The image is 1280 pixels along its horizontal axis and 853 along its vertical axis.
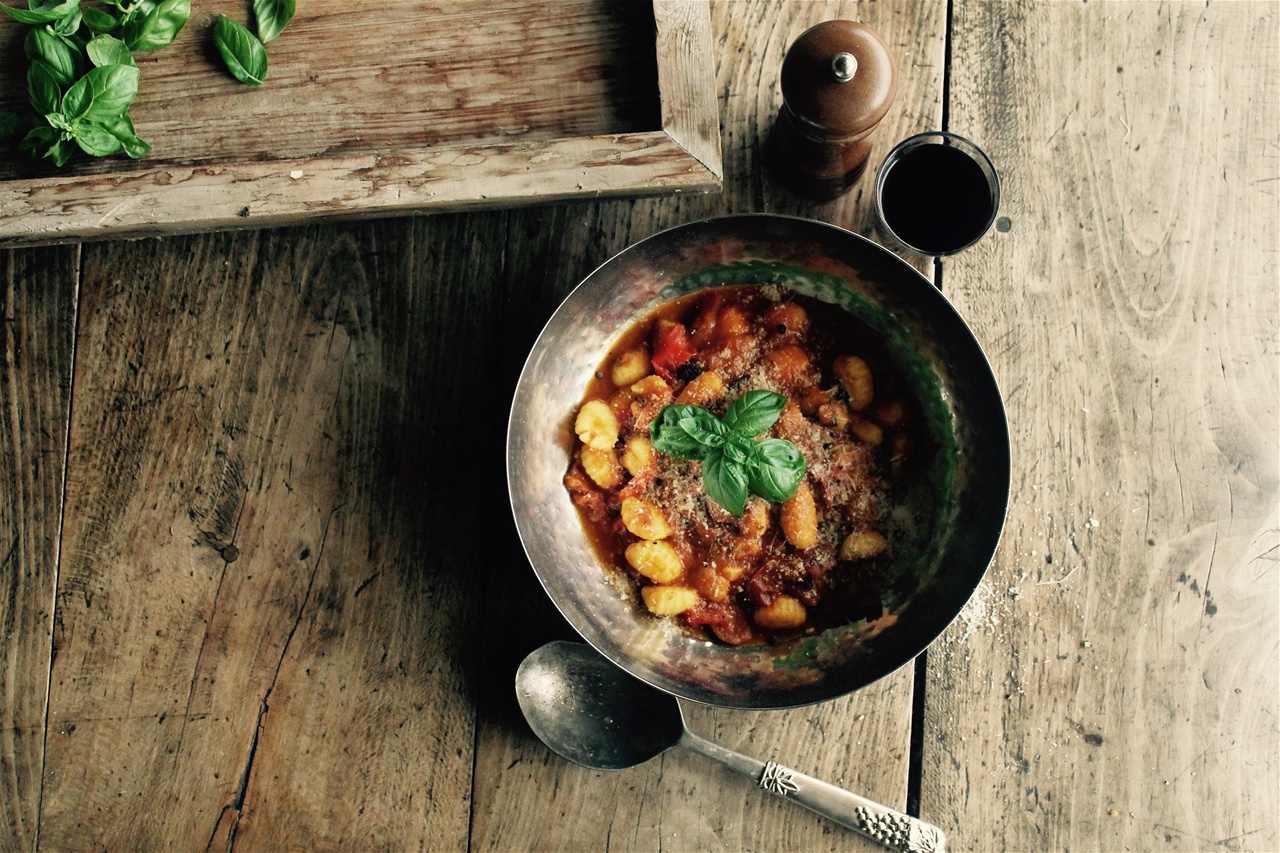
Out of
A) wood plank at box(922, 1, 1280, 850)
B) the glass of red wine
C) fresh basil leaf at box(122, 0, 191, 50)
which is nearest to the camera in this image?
fresh basil leaf at box(122, 0, 191, 50)

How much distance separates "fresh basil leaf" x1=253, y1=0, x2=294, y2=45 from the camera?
1586 millimetres

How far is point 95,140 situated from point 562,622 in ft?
3.87

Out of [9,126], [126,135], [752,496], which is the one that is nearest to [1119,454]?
[752,496]

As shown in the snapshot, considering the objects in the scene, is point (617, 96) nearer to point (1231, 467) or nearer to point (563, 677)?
point (563, 677)

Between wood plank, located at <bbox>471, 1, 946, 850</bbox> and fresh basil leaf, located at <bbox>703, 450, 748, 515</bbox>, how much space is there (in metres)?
0.49

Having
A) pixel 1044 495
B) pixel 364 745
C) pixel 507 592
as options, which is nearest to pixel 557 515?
pixel 507 592

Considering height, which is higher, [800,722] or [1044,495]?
[1044,495]

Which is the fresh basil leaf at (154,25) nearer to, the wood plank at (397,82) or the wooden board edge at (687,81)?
the wood plank at (397,82)

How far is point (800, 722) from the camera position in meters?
1.78

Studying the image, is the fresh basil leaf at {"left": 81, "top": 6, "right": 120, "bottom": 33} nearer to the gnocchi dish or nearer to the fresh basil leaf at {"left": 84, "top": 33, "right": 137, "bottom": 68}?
the fresh basil leaf at {"left": 84, "top": 33, "right": 137, "bottom": 68}

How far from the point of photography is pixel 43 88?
153 cm

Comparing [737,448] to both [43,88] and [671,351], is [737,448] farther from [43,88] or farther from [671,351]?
[43,88]

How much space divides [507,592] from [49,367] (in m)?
1.04

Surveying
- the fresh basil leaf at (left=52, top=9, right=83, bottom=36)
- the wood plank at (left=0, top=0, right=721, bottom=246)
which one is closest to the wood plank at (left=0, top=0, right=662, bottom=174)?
the wood plank at (left=0, top=0, right=721, bottom=246)
